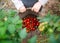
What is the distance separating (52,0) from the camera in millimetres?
5043

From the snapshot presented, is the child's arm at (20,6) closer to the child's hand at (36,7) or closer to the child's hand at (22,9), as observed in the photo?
the child's hand at (22,9)

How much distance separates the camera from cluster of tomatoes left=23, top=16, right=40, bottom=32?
439 cm

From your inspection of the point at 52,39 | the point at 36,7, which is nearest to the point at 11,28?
the point at 52,39

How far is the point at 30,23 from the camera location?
14.8 ft

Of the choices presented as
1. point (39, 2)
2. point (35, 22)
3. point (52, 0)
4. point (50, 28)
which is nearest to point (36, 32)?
point (35, 22)

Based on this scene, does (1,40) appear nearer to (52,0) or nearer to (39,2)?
(39,2)

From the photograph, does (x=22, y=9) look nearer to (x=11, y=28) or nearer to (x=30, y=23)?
(x=30, y=23)

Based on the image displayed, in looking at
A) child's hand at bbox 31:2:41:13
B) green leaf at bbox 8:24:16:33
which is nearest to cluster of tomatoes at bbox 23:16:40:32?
child's hand at bbox 31:2:41:13

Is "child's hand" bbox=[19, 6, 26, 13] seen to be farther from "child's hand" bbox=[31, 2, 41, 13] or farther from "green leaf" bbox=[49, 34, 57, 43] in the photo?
"green leaf" bbox=[49, 34, 57, 43]

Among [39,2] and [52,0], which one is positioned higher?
[52,0]

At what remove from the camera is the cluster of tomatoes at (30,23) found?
4391 mm

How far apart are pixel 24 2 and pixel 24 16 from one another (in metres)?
0.27

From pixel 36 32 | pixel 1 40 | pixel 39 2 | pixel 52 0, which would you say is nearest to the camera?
pixel 1 40

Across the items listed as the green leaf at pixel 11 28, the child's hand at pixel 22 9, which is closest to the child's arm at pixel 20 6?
the child's hand at pixel 22 9
